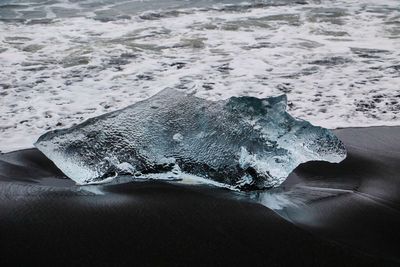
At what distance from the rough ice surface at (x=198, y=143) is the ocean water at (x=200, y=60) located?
33.5 inches

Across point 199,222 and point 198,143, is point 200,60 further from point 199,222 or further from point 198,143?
point 199,222

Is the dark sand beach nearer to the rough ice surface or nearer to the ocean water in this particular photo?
the rough ice surface

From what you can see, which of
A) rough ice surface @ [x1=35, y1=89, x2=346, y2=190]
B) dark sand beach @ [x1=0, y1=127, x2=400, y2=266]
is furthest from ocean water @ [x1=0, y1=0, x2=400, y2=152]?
dark sand beach @ [x1=0, y1=127, x2=400, y2=266]

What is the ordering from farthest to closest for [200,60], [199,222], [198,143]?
1. [200,60]
2. [198,143]
3. [199,222]

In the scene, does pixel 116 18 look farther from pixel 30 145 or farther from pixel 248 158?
pixel 248 158

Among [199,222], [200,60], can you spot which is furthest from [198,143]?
[200,60]

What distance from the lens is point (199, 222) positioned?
2.25m

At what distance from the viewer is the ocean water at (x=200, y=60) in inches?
173

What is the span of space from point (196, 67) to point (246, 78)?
31.6 inches

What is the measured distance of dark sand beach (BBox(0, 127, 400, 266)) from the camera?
200 cm

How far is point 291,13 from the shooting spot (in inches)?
377

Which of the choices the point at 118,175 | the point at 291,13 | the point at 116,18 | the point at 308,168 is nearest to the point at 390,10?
the point at 291,13

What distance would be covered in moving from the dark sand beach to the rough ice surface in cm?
11

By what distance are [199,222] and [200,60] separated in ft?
13.5
